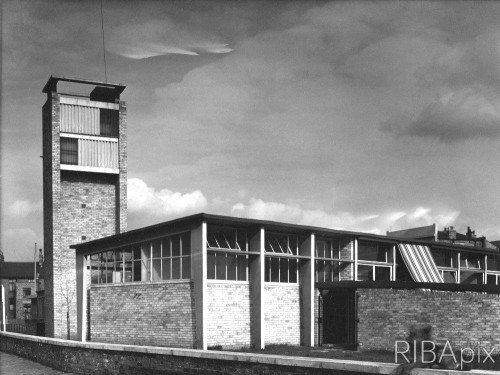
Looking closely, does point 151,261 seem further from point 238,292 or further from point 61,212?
point 61,212

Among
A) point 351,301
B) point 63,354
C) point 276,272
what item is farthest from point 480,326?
point 63,354

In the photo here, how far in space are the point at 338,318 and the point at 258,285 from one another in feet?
12.2

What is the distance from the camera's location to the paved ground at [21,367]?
22.3 m

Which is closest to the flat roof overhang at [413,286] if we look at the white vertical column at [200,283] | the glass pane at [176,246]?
the white vertical column at [200,283]

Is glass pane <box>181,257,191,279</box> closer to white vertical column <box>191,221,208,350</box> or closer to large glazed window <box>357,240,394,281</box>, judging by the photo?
white vertical column <box>191,221,208,350</box>

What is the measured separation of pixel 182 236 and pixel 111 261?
17.5 feet

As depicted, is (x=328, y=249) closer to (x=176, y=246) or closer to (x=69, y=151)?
(x=176, y=246)

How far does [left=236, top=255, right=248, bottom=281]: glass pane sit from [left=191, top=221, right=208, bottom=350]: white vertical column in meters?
1.90

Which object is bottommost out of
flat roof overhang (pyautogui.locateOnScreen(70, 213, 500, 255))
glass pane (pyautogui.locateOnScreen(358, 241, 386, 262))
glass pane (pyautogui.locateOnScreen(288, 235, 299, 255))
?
glass pane (pyautogui.locateOnScreen(358, 241, 386, 262))

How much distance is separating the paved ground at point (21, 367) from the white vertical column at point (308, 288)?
29.6ft

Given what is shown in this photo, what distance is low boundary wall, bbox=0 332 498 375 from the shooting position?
43.0 ft

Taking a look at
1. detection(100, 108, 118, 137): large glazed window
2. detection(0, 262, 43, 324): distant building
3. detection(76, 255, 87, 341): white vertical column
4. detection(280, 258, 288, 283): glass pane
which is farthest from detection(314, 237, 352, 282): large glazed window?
detection(0, 262, 43, 324): distant building

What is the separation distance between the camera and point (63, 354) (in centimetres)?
2212

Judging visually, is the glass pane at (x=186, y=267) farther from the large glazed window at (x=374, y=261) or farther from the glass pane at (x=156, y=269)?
the large glazed window at (x=374, y=261)
